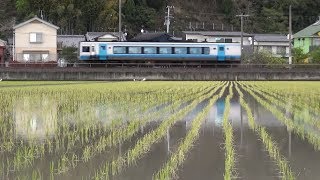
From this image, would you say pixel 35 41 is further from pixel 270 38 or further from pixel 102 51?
pixel 270 38

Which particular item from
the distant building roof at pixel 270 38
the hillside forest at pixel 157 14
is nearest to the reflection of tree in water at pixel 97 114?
the hillside forest at pixel 157 14

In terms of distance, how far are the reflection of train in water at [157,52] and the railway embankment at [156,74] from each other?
376 cm

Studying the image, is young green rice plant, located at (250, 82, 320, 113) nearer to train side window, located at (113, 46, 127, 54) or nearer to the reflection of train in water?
the reflection of train in water

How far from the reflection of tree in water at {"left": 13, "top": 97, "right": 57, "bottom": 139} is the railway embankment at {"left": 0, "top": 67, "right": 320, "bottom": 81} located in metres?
22.2

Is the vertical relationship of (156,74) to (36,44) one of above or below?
below

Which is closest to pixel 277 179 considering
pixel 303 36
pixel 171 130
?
pixel 171 130

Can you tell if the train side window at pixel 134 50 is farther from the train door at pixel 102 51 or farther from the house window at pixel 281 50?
the house window at pixel 281 50

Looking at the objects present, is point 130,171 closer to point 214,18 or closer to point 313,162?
point 313,162

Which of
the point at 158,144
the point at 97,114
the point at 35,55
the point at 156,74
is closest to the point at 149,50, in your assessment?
the point at 156,74

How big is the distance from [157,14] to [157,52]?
2835cm

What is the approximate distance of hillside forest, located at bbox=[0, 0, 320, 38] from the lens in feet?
186

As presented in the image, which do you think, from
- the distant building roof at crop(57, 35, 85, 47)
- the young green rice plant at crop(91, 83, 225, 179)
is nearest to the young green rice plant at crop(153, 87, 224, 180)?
the young green rice plant at crop(91, 83, 225, 179)

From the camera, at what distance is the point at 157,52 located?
42.0 metres

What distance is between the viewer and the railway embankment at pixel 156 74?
35938 mm
